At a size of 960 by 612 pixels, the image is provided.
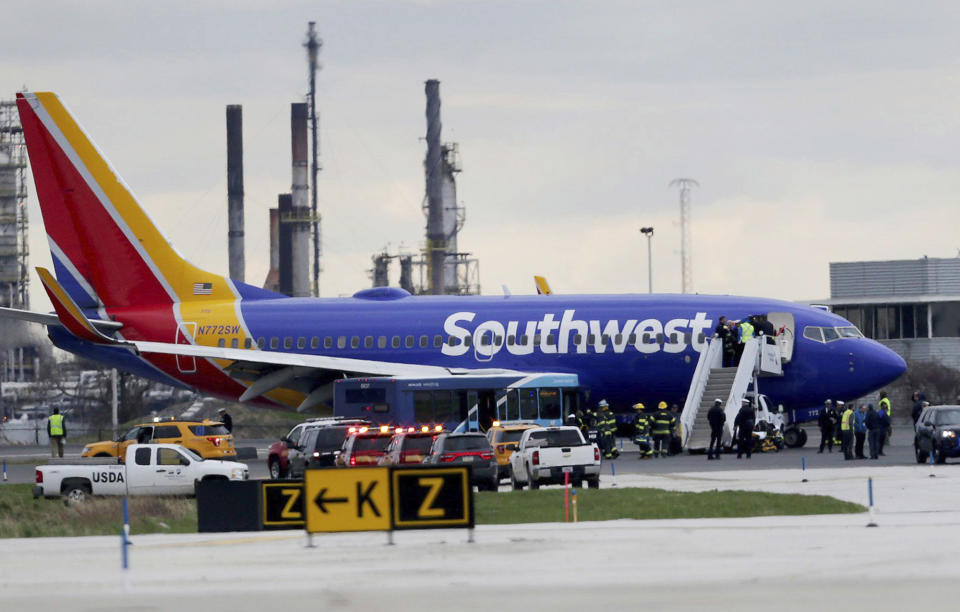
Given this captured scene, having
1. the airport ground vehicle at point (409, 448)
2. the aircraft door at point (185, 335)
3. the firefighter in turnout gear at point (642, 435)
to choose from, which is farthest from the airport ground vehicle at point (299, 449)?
the aircraft door at point (185, 335)

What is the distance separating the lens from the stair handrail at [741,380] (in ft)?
156

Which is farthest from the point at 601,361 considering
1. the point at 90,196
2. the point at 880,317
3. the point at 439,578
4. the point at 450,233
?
the point at 450,233

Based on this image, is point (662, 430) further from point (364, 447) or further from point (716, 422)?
point (364, 447)

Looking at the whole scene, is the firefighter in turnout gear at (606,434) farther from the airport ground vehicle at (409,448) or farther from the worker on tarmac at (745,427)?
the airport ground vehicle at (409,448)

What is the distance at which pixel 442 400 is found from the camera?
156ft

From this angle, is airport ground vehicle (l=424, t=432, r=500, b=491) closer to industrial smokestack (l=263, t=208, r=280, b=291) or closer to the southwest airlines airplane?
the southwest airlines airplane

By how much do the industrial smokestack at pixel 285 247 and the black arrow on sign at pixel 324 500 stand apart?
359 feet

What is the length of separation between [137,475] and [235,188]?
297 ft

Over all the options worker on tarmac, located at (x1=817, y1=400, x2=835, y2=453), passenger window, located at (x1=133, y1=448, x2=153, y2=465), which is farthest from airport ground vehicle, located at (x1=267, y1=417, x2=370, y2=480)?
worker on tarmac, located at (x1=817, y1=400, x2=835, y2=453)

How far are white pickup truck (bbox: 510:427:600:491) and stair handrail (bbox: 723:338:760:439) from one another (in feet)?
41.2

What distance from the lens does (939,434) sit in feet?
130

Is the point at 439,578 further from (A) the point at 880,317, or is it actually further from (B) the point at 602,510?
(A) the point at 880,317

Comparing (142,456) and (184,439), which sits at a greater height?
(184,439)

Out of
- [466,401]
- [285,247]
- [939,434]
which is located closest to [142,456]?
[466,401]
